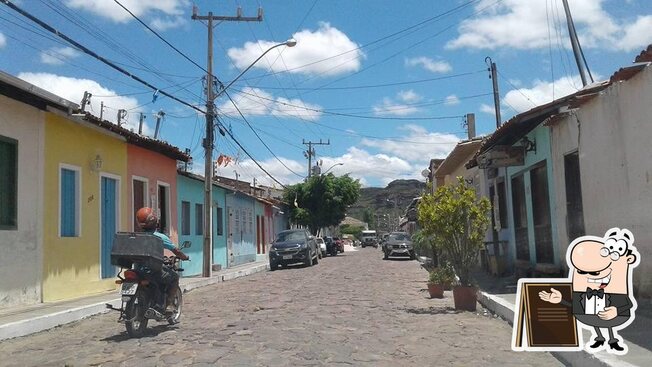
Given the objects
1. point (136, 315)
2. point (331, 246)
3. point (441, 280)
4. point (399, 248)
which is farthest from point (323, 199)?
point (136, 315)

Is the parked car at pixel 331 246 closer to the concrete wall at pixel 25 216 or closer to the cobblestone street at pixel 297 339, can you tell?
the cobblestone street at pixel 297 339

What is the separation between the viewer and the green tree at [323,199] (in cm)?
4212

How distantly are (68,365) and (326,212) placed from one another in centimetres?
3535

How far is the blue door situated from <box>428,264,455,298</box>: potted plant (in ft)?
24.2

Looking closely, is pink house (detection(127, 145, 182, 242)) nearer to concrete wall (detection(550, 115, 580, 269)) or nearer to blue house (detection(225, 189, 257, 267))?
blue house (detection(225, 189, 257, 267))

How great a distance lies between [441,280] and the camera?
495 inches

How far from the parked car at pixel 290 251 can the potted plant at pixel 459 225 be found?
621 inches

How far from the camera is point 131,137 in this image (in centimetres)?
1622

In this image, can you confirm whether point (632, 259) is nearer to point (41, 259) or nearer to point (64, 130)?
point (41, 259)

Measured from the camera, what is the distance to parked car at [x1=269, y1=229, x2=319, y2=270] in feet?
86.4

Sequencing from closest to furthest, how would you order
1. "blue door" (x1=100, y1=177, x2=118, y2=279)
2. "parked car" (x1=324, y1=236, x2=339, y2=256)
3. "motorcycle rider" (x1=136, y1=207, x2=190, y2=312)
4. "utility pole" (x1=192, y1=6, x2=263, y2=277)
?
"motorcycle rider" (x1=136, y1=207, x2=190, y2=312) < "blue door" (x1=100, y1=177, x2=118, y2=279) < "utility pole" (x1=192, y1=6, x2=263, y2=277) < "parked car" (x1=324, y1=236, x2=339, y2=256)

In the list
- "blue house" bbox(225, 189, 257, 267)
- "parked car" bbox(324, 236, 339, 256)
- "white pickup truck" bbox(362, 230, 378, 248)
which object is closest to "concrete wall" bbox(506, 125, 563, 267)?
"blue house" bbox(225, 189, 257, 267)

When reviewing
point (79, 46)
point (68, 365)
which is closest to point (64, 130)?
point (79, 46)

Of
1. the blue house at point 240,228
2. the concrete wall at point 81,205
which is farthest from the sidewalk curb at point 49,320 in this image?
the blue house at point 240,228
